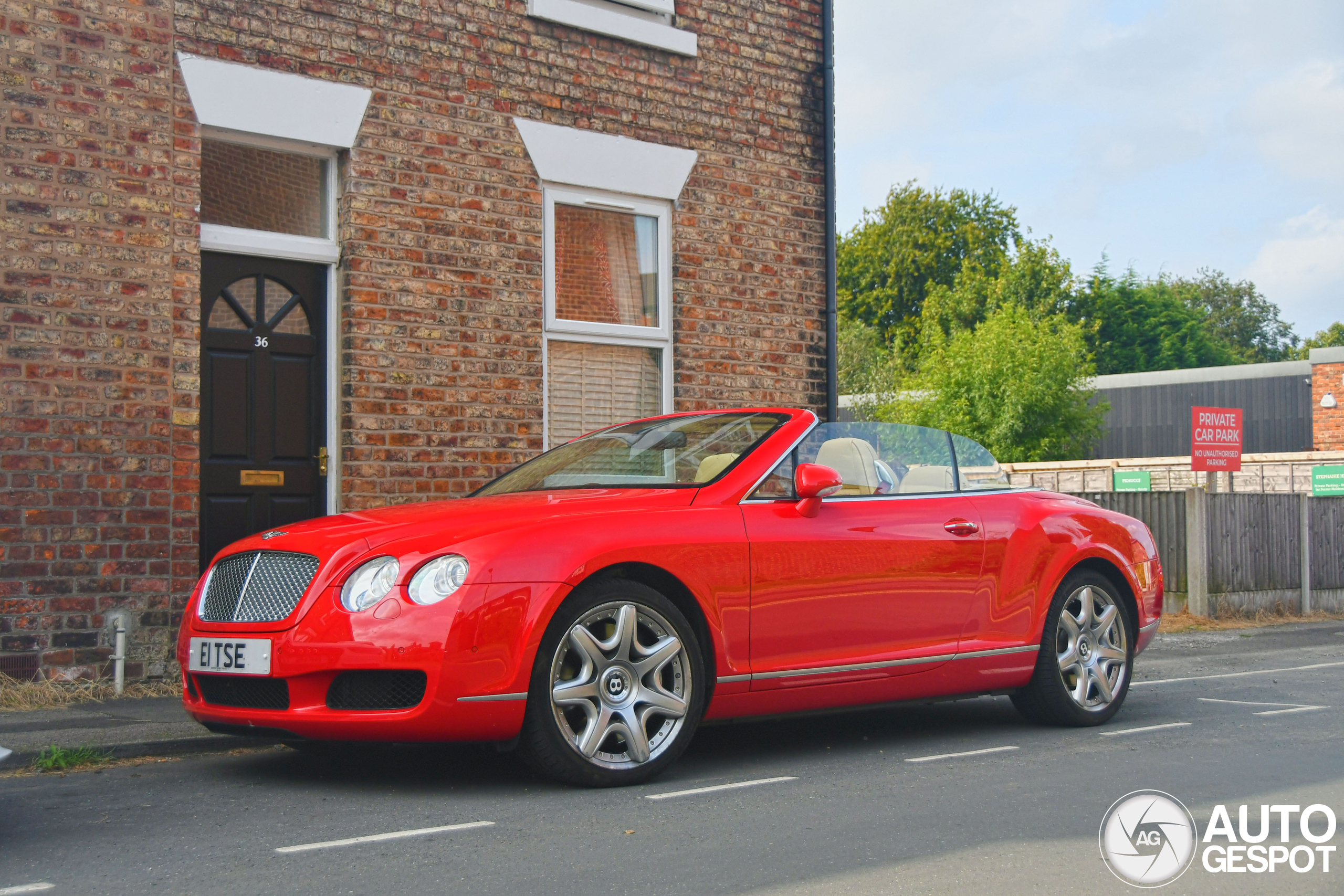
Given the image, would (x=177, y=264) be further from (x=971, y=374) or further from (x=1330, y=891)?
(x=971, y=374)

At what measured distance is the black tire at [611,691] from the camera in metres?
5.05

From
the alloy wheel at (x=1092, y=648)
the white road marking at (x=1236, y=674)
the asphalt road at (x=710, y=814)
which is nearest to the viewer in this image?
the asphalt road at (x=710, y=814)

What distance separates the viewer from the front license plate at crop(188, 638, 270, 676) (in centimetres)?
504

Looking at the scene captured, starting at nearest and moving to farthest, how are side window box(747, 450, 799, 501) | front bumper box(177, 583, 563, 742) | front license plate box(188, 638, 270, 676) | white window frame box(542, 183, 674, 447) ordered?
1. front bumper box(177, 583, 563, 742)
2. front license plate box(188, 638, 270, 676)
3. side window box(747, 450, 799, 501)
4. white window frame box(542, 183, 674, 447)

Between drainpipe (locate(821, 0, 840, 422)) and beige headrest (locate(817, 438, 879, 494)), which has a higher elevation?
drainpipe (locate(821, 0, 840, 422))

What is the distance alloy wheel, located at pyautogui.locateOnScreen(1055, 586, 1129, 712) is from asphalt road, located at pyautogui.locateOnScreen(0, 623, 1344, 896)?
0.21 m

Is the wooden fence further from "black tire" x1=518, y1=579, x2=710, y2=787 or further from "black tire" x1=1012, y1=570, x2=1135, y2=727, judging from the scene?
"black tire" x1=518, y1=579, x2=710, y2=787

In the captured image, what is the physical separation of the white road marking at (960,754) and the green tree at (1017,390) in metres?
34.7

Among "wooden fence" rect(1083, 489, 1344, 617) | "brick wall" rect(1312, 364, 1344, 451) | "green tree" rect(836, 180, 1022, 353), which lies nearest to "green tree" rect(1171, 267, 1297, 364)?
"green tree" rect(836, 180, 1022, 353)

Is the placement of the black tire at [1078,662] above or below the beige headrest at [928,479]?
below

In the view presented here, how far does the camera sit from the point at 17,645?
7.51 meters

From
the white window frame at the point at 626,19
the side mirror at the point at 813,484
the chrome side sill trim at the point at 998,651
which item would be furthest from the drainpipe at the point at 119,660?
the white window frame at the point at 626,19

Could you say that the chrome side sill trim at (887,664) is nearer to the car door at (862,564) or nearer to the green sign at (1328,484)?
the car door at (862,564)

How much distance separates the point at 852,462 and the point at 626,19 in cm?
510
